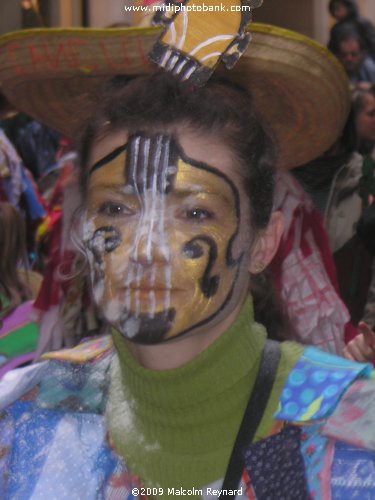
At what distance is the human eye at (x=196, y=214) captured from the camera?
1532mm

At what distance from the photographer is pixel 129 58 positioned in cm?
183

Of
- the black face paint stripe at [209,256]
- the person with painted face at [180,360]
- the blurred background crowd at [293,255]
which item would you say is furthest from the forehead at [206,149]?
the blurred background crowd at [293,255]

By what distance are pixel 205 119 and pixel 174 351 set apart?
43cm

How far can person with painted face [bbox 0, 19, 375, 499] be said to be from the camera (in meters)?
1.44

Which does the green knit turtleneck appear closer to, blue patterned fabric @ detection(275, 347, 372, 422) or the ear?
blue patterned fabric @ detection(275, 347, 372, 422)

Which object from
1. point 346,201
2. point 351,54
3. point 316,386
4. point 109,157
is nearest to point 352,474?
point 316,386

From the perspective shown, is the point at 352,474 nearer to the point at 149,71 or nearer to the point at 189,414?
the point at 189,414

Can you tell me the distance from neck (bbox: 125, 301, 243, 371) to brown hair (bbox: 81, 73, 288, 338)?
0.80 ft

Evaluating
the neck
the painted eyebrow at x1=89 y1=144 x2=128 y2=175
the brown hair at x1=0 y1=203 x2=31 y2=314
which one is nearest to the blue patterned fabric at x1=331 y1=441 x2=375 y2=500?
the neck

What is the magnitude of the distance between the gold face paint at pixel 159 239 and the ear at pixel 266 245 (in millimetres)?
75

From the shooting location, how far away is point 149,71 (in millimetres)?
1841

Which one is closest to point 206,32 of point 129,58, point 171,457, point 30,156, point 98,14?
point 129,58

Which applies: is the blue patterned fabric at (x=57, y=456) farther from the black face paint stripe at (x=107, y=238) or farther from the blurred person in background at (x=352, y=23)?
the blurred person in background at (x=352, y=23)

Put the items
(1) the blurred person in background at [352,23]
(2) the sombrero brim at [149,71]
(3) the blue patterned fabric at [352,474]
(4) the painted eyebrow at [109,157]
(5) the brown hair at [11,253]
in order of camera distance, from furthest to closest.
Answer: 1. (1) the blurred person in background at [352,23]
2. (5) the brown hair at [11,253]
3. (2) the sombrero brim at [149,71]
4. (4) the painted eyebrow at [109,157]
5. (3) the blue patterned fabric at [352,474]
